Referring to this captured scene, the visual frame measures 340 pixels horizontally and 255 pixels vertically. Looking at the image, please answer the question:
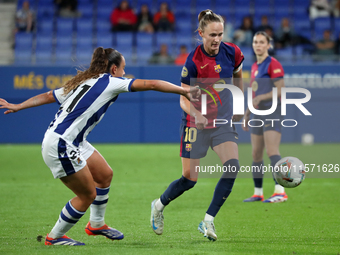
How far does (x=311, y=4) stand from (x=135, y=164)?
1093 centimetres

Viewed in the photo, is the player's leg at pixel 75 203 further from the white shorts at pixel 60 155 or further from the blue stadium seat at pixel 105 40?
the blue stadium seat at pixel 105 40

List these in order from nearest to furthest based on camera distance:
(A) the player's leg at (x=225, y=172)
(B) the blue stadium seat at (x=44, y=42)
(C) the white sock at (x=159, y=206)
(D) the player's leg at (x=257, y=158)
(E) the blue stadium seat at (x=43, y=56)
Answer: (A) the player's leg at (x=225, y=172) → (C) the white sock at (x=159, y=206) → (D) the player's leg at (x=257, y=158) → (E) the blue stadium seat at (x=43, y=56) → (B) the blue stadium seat at (x=44, y=42)

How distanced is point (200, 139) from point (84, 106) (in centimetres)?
130

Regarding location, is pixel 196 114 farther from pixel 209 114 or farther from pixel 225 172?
pixel 225 172

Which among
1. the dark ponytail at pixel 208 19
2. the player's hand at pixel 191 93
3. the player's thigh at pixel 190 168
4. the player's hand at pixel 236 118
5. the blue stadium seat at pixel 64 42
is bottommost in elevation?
the player's thigh at pixel 190 168

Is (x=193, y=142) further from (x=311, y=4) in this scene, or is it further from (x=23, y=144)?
(x=311, y=4)

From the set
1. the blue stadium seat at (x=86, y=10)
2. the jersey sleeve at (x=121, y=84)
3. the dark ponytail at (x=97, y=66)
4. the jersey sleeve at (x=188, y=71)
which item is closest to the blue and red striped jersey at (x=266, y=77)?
the jersey sleeve at (x=188, y=71)

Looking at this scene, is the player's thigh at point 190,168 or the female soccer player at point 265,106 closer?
the player's thigh at point 190,168

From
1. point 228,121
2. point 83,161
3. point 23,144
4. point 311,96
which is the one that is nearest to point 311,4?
point 311,96

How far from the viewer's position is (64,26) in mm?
18125

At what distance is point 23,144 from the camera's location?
52.9 ft

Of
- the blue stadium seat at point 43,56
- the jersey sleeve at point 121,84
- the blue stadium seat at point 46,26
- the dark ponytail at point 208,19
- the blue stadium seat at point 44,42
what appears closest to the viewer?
the jersey sleeve at point 121,84

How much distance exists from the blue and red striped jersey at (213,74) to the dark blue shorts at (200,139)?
76 mm

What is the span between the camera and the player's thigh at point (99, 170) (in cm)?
473
